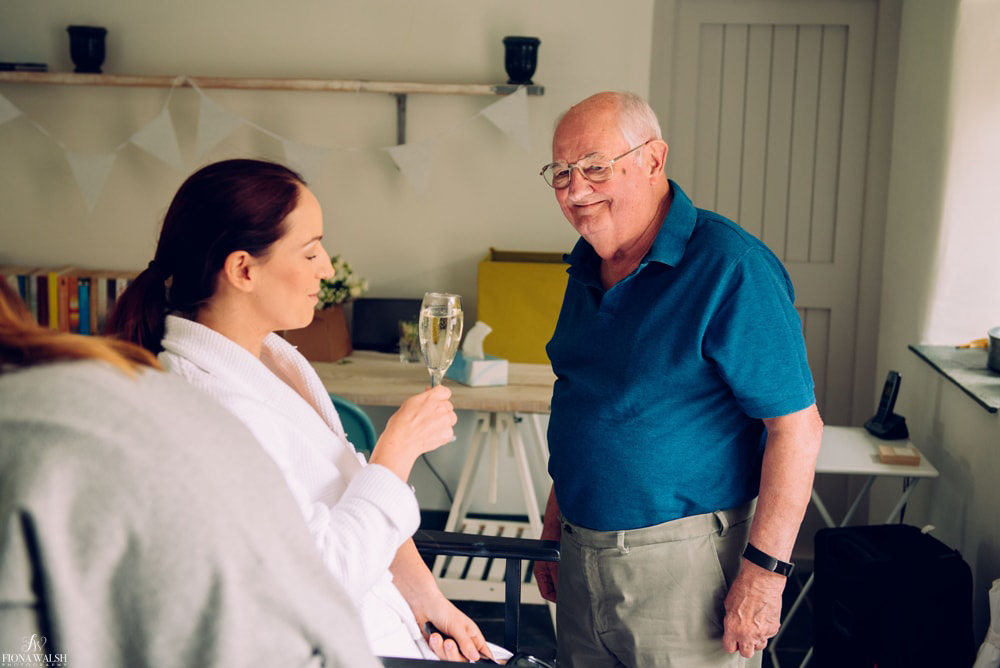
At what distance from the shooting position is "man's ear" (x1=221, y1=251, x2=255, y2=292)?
129cm

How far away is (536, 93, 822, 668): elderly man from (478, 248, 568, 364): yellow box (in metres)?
1.50

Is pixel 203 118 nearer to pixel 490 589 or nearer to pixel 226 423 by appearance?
pixel 490 589

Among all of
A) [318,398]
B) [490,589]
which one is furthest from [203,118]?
[318,398]

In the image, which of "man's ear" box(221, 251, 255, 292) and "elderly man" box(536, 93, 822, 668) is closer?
"man's ear" box(221, 251, 255, 292)

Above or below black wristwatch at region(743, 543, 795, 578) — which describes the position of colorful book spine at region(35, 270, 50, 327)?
above

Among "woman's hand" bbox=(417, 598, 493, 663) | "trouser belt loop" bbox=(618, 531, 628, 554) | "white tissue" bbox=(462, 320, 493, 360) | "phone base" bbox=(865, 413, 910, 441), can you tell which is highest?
"white tissue" bbox=(462, 320, 493, 360)

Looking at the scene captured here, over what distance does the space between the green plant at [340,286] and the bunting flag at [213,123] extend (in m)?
0.63

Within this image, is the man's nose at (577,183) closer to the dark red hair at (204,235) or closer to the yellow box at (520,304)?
the dark red hair at (204,235)

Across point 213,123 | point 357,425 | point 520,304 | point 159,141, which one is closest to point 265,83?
point 213,123

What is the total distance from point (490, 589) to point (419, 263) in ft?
4.15

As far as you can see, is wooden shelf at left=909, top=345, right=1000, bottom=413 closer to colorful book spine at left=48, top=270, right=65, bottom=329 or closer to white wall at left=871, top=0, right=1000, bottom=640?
white wall at left=871, top=0, right=1000, bottom=640

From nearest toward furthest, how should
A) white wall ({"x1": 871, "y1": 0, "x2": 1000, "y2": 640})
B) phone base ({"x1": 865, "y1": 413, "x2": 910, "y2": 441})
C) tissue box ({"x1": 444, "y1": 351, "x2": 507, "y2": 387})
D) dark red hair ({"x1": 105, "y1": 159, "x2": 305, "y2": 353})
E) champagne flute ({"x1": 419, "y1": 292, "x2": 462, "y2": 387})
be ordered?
dark red hair ({"x1": 105, "y1": 159, "x2": 305, "y2": 353}) < champagne flute ({"x1": 419, "y1": 292, "x2": 462, "y2": 387}) < white wall ({"x1": 871, "y1": 0, "x2": 1000, "y2": 640}) < phone base ({"x1": 865, "y1": 413, "x2": 910, "y2": 441}) < tissue box ({"x1": 444, "y1": 351, "x2": 507, "y2": 387})

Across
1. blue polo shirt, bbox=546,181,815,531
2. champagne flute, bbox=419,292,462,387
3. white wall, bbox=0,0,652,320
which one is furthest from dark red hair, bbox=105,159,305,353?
white wall, bbox=0,0,652,320

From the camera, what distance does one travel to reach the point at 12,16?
11.7 ft
